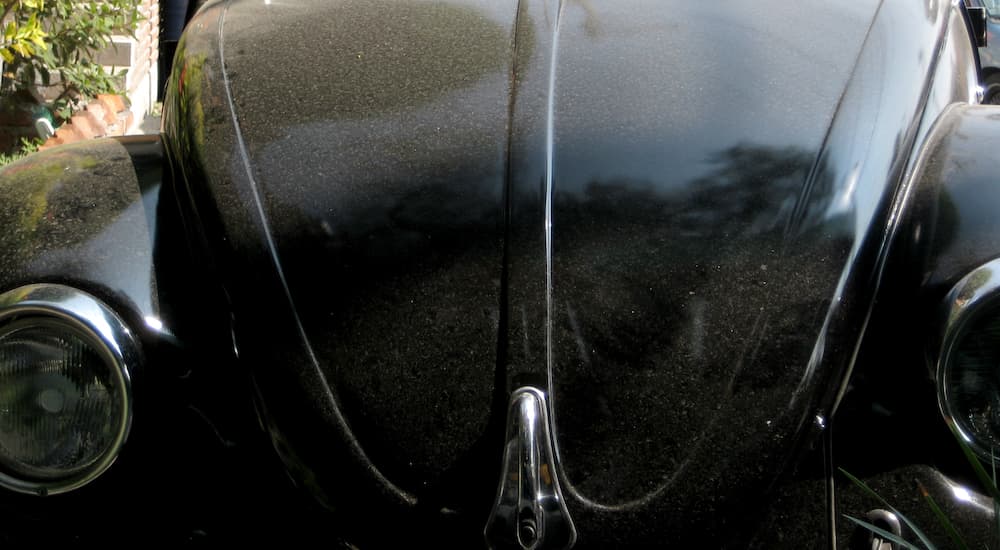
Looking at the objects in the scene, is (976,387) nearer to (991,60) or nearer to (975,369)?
(975,369)

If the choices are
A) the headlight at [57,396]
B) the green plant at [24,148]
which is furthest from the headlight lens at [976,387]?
the green plant at [24,148]

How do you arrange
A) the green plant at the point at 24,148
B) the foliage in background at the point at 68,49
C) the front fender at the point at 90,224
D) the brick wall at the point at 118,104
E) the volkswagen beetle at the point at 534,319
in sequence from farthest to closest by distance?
the brick wall at the point at 118,104
the foliage in background at the point at 68,49
the green plant at the point at 24,148
the front fender at the point at 90,224
the volkswagen beetle at the point at 534,319

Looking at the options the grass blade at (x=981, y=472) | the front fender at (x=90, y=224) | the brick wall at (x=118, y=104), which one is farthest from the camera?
the brick wall at (x=118, y=104)

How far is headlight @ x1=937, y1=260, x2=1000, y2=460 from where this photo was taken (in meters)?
1.40

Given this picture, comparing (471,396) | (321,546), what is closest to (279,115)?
(471,396)

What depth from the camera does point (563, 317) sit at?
146 centimetres

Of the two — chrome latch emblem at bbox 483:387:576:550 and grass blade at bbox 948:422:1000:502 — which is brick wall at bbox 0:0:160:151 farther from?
grass blade at bbox 948:422:1000:502

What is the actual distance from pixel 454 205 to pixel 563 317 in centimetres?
25

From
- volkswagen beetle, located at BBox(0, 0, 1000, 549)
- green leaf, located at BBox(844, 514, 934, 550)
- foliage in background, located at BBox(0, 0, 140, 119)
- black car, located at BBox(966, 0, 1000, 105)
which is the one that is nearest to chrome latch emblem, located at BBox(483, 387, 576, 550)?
volkswagen beetle, located at BBox(0, 0, 1000, 549)

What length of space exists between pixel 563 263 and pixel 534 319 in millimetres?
98

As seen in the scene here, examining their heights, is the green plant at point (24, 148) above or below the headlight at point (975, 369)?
below

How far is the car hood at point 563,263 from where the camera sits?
4.73ft

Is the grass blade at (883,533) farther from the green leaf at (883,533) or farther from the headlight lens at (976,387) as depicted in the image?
the headlight lens at (976,387)

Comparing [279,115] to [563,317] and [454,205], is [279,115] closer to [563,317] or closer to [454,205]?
[454,205]
